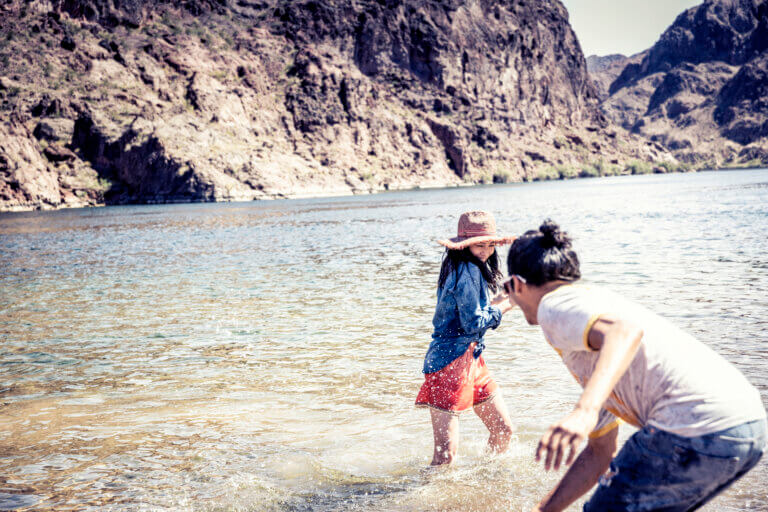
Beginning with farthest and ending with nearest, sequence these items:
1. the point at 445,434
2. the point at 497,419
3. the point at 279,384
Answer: the point at 279,384 → the point at 497,419 → the point at 445,434

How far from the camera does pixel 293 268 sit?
62.6 ft

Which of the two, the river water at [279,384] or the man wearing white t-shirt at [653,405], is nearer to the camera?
the man wearing white t-shirt at [653,405]

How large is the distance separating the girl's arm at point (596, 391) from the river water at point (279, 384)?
7.76 ft

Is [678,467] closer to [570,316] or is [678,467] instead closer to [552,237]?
[570,316]

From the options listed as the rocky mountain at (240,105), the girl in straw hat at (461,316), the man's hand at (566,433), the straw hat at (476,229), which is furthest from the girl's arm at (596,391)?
the rocky mountain at (240,105)

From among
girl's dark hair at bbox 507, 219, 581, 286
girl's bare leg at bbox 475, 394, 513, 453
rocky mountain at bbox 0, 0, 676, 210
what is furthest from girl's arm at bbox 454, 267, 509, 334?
rocky mountain at bbox 0, 0, 676, 210

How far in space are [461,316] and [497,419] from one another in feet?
3.50

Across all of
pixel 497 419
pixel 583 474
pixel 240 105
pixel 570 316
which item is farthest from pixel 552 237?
pixel 240 105

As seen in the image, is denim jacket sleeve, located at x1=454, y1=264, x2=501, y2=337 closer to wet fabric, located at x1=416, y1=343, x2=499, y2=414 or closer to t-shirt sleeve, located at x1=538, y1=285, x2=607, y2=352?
wet fabric, located at x1=416, y1=343, x2=499, y2=414

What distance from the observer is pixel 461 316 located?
4125mm

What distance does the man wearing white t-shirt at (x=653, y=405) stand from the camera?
218 cm

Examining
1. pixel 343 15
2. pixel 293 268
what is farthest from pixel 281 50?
pixel 293 268

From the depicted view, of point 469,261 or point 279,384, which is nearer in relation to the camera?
point 469,261

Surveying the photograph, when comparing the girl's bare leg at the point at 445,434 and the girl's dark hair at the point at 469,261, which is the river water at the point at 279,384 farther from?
the girl's dark hair at the point at 469,261
